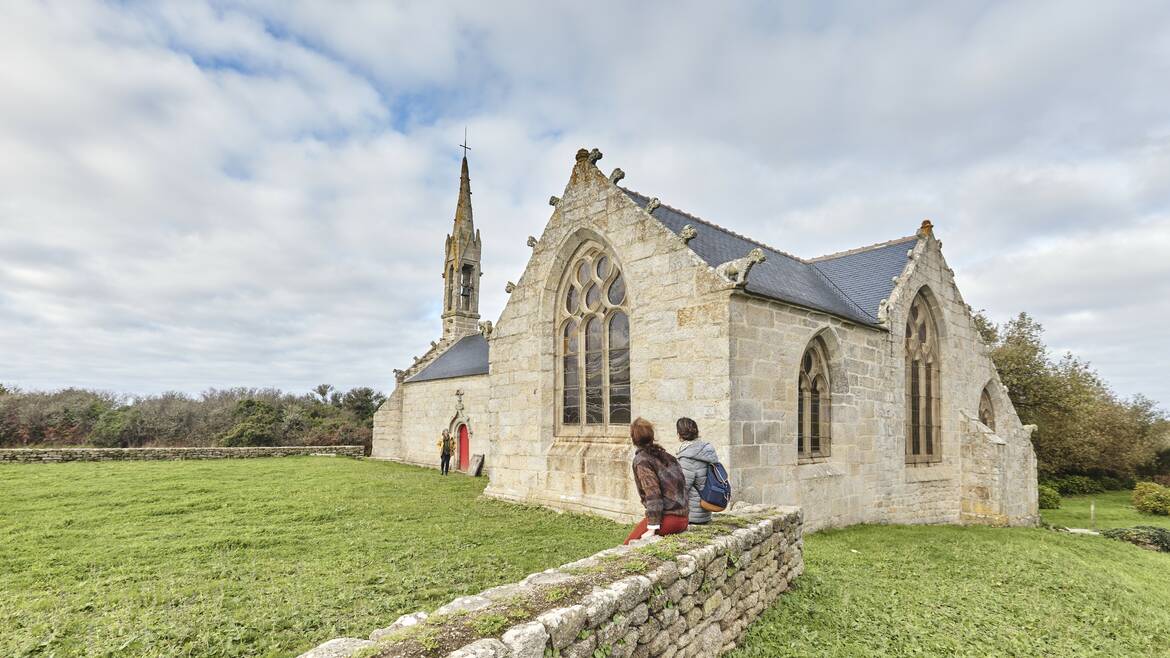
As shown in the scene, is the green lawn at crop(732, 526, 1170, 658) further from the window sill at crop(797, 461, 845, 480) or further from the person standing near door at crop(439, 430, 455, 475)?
the person standing near door at crop(439, 430, 455, 475)

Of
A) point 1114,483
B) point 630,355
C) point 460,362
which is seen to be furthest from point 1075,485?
point 460,362

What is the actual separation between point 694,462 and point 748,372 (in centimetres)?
380

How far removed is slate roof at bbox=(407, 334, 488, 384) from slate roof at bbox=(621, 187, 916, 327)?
12.2m

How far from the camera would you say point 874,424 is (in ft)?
37.6

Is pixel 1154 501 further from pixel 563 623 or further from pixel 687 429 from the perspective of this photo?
pixel 563 623

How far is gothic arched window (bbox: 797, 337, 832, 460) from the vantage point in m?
10.4

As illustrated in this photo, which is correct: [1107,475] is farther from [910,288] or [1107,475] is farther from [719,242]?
[719,242]

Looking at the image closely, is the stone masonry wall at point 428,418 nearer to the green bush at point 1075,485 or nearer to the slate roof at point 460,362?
the slate roof at point 460,362

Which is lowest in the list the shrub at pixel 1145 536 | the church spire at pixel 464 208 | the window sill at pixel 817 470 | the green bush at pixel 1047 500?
the green bush at pixel 1047 500

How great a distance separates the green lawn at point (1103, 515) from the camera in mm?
17156

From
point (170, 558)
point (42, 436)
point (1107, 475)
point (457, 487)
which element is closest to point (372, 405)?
point (42, 436)

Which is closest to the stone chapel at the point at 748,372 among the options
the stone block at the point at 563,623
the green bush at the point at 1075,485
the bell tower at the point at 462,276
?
the stone block at the point at 563,623

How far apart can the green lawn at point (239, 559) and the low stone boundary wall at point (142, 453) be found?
31.7 feet

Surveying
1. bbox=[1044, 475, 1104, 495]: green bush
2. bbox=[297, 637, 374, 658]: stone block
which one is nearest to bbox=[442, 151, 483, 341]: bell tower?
bbox=[297, 637, 374, 658]: stone block
